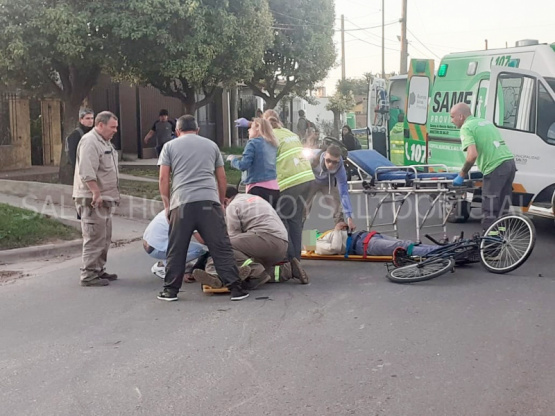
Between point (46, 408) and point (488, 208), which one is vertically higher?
point (488, 208)

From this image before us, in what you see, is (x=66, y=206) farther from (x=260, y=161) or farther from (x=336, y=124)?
(x=336, y=124)

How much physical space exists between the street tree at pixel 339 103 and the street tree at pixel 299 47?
11.6 m

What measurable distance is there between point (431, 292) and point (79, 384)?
11.6 ft

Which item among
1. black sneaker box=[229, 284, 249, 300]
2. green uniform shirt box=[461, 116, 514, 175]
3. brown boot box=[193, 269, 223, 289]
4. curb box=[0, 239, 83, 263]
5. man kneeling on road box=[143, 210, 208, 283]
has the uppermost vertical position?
green uniform shirt box=[461, 116, 514, 175]

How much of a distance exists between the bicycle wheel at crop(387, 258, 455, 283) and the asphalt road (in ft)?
0.33

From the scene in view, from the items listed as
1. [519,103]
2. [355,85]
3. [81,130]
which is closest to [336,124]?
[355,85]

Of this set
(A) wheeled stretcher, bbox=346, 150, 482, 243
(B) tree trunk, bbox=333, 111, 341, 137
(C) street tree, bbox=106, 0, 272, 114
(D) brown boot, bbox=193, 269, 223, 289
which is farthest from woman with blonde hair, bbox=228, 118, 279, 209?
(B) tree trunk, bbox=333, 111, 341, 137

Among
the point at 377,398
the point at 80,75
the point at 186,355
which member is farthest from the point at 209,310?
the point at 80,75

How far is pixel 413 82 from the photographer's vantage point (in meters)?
13.0

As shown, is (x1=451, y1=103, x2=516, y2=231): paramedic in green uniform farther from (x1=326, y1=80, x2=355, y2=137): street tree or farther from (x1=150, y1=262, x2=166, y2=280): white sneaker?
(x1=326, y1=80, x2=355, y2=137): street tree

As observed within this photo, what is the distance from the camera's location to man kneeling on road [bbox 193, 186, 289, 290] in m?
6.70

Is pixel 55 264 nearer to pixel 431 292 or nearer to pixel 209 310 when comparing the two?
pixel 209 310

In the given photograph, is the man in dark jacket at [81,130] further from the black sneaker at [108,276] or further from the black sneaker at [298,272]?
the black sneaker at [298,272]

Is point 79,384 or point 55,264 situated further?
point 55,264
